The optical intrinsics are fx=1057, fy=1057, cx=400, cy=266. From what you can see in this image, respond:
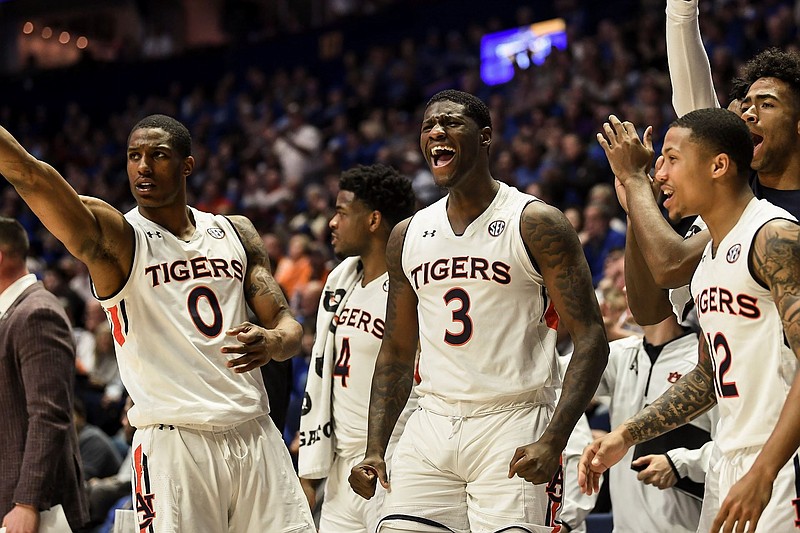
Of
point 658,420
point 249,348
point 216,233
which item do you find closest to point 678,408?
point 658,420

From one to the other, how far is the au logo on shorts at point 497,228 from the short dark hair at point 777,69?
115 cm

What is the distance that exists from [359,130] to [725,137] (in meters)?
13.2

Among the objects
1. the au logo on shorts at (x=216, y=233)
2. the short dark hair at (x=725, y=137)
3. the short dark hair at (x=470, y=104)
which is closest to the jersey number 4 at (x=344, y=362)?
the au logo on shorts at (x=216, y=233)

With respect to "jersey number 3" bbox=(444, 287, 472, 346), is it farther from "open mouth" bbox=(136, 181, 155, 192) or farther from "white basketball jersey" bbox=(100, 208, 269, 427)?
"open mouth" bbox=(136, 181, 155, 192)

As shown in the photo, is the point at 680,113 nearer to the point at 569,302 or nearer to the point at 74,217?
the point at 569,302

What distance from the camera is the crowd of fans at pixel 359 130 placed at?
10930 millimetres

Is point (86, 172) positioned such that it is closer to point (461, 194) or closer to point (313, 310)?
point (313, 310)

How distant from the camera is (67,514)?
521 cm

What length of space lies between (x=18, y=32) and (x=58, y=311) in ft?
69.5

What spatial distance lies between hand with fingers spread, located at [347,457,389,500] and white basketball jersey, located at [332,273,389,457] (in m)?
1.17

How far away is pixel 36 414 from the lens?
5.03 meters

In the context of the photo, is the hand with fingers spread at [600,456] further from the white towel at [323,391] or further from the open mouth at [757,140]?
the white towel at [323,391]

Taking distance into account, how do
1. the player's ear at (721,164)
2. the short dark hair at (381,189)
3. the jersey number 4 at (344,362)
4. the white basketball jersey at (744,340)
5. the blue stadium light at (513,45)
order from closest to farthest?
the white basketball jersey at (744,340) < the player's ear at (721,164) < the jersey number 4 at (344,362) < the short dark hair at (381,189) < the blue stadium light at (513,45)

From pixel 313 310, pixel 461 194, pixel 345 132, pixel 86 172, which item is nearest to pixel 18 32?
pixel 86 172
